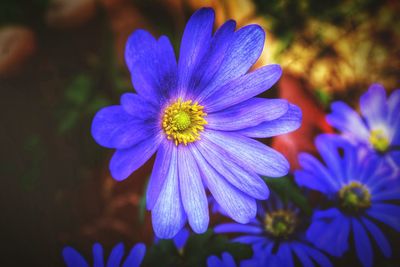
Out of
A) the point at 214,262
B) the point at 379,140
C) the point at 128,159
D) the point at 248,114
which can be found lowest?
the point at 214,262

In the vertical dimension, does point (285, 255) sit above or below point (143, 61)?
below

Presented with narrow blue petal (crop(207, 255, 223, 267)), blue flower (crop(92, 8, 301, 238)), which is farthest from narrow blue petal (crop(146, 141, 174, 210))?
narrow blue petal (crop(207, 255, 223, 267))

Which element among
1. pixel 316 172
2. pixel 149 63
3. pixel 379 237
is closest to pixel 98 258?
pixel 149 63

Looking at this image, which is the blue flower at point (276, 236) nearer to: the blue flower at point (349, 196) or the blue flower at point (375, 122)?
the blue flower at point (349, 196)

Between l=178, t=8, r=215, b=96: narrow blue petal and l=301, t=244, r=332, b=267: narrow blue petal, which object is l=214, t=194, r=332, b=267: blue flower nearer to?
l=301, t=244, r=332, b=267: narrow blue petal

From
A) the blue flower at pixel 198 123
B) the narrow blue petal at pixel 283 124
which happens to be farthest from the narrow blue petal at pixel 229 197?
the narrow blue petal at pixel 283 124

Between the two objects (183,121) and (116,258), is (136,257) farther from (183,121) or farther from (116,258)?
(183,121)

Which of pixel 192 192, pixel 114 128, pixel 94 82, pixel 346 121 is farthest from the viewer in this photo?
pixel 94 82
